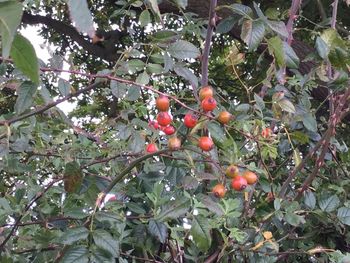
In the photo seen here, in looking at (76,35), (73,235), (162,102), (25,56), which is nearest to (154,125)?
(162,102)

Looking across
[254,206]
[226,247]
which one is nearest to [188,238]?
[226,247]

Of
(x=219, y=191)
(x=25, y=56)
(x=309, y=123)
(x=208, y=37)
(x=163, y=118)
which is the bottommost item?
(x=309, y=123)

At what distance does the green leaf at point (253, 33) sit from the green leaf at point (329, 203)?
50 centimetres

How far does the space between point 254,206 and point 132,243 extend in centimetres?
39

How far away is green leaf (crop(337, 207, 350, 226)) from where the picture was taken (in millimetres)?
1344

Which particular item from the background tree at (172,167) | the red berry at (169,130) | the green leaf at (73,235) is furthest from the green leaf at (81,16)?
the red berry at (169,130)

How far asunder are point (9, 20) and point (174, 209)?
688mm

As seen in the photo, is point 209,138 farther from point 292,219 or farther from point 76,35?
point 76,35

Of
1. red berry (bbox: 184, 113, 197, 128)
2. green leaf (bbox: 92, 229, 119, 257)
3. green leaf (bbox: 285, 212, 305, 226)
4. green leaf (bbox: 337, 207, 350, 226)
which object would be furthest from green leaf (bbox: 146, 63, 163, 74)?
green leaf (bbox: 337, 207, 350, 226)

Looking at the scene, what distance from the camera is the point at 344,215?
1.35m

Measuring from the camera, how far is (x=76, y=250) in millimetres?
936

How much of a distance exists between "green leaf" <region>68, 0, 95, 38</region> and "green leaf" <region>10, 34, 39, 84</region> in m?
0.05

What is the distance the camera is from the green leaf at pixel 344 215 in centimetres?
134

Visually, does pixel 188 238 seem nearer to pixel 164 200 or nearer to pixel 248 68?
pixel 164 200
